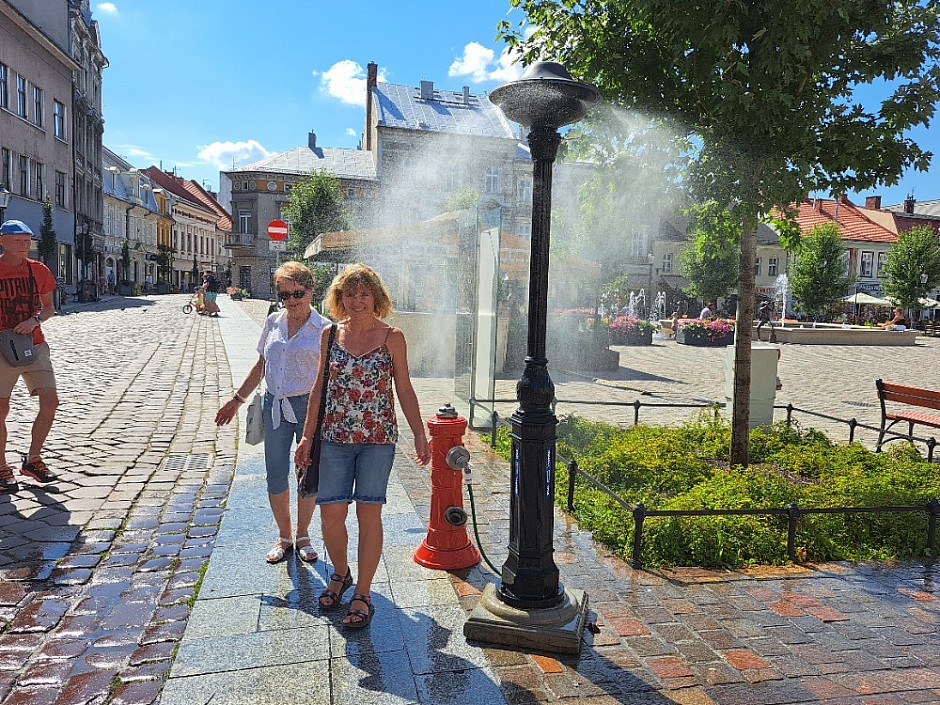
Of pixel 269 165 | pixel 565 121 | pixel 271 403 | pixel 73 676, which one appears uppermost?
pixel 269 165

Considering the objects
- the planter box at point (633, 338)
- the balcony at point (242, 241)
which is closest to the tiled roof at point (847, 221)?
the planter box at point (633, 338)

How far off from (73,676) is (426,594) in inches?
64.0

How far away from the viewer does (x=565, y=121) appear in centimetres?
348

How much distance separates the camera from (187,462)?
21.3 feet

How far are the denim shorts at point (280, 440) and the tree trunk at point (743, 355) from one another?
3.90 meters

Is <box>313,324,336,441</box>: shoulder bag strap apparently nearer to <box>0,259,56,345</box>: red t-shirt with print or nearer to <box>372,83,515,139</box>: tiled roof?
<box>0,259,56,345</box>: red t-shirt with print

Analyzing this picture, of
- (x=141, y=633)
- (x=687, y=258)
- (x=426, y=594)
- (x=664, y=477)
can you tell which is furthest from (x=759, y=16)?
(x=687, y=258)

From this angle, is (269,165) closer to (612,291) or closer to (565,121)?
(612,291)

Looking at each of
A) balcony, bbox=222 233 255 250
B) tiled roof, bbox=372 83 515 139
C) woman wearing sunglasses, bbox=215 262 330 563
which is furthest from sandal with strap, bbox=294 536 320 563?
balcony, bbox=222 233 255 250

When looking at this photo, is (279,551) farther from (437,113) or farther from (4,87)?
(437,113)

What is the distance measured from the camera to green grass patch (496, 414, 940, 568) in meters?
4.61

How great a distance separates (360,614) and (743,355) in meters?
4.43

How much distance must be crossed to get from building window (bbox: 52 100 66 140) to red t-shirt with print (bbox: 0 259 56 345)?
120 ft

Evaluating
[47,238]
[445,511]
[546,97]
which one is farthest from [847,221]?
[546,97]
